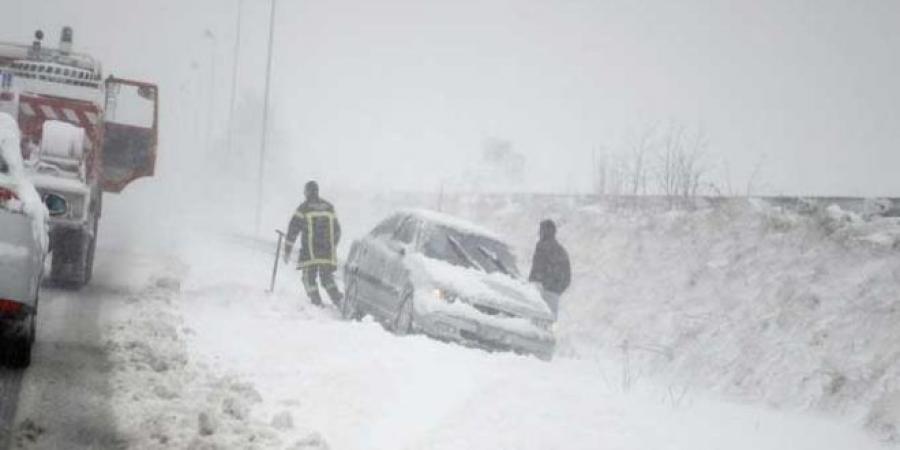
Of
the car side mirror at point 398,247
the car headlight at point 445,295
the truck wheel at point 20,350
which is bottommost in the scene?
the truck wheel at point 20,350

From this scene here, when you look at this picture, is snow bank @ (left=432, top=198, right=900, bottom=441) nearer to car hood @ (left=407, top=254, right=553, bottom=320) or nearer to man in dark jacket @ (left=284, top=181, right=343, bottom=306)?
car hood @ (left=407, top=254, right=553, bottom=320)

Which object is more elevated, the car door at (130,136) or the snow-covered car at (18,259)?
the car door at (130,136)

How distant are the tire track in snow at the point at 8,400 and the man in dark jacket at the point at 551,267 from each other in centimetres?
700

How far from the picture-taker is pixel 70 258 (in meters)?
10.2

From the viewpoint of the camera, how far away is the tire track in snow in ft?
15.7

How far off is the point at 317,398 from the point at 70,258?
5.46m

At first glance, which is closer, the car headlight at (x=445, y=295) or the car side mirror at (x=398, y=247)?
the car headlight at (x=445, y=295)

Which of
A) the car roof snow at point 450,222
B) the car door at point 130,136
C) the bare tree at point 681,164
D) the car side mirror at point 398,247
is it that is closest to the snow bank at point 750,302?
the bare tree at point 681,164

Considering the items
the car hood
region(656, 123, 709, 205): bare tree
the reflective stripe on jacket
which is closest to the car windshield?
the car hood

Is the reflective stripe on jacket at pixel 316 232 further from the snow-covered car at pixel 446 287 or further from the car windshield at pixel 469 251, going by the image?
the car windshield at pixel 469 251

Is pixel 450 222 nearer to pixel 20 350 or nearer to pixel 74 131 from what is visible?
pixel 74 131

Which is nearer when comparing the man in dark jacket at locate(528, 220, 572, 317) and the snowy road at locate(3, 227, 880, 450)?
the snowy road at locate(3, 227, 880, 450)

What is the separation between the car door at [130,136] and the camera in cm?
1145

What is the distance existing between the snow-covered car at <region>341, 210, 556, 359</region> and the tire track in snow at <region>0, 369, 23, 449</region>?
14.2 feet
